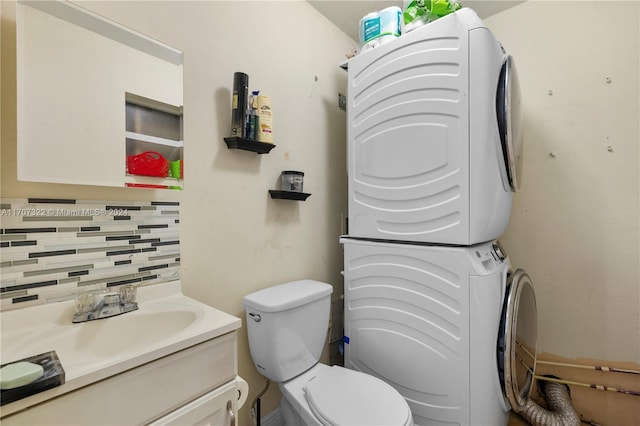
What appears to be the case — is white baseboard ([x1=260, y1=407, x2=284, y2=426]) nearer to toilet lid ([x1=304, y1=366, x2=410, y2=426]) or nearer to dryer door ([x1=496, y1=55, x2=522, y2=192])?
toilet lid ([x1=304, y1=366, x2=410, y2=426])

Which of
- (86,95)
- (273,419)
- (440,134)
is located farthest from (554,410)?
(86,95)

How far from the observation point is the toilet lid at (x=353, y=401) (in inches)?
42.3

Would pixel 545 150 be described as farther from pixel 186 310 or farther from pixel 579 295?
pixel 186 310

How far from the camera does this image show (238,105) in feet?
4.36

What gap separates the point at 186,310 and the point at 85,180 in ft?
1.79

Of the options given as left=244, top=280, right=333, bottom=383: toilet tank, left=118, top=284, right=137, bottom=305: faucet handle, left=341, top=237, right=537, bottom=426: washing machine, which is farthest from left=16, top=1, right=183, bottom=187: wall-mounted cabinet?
left=341, top=237, right=537, bottom=426: washing machine

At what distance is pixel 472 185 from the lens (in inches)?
50.2

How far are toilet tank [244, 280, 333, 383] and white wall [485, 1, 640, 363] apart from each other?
59.7 inches

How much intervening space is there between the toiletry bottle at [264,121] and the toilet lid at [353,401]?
3.87 ft

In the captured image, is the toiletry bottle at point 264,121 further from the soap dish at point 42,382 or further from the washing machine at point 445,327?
the soap dish at point 42,382

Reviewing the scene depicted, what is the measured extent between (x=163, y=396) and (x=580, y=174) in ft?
7.76

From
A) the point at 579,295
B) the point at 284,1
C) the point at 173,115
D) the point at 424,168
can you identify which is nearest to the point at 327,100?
the point at 284,1

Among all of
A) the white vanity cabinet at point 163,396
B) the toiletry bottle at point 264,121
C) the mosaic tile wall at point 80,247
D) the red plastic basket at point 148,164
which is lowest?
the white vanity cabinet at point 163,396

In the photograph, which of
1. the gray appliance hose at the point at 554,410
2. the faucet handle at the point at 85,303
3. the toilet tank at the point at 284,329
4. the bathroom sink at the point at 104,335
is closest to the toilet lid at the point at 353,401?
the toilet tank at the point at 284,329
